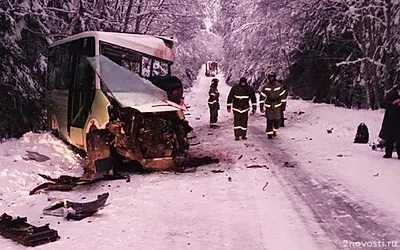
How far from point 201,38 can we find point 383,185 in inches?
1745

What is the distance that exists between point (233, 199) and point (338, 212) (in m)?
1.59

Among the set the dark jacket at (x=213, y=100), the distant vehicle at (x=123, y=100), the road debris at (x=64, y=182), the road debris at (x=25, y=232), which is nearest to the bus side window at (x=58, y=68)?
the distant vehicle at (x=123, y=100)

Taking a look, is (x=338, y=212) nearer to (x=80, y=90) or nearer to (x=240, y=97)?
(x=80, y=90)

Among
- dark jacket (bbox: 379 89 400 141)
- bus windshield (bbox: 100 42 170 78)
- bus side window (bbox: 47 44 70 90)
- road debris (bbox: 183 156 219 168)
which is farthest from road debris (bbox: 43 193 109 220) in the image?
dark jacket (bbox: 379 89 400 141)

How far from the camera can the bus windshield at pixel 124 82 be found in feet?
33.4

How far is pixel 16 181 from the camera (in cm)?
918

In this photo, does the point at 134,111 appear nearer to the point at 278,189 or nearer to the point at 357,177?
the point at 278,189

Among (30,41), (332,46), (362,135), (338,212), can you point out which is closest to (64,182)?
(338,212)

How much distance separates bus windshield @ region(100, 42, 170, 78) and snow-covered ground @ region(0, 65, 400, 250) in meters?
2.29

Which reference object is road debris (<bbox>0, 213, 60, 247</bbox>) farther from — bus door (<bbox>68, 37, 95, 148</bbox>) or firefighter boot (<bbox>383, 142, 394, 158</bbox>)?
firefighter boot (<bbox>383, 142, 394, 158</bbox>)

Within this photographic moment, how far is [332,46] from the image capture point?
2427 cm

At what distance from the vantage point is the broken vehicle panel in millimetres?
9672

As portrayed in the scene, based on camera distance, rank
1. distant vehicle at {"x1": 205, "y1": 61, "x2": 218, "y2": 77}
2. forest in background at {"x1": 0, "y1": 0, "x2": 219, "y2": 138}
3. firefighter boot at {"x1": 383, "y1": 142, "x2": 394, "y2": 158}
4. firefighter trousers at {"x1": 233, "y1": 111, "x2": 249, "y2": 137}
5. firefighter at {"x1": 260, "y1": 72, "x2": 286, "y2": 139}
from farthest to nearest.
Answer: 1. distant vehicle at {"x1": 205, "y1": 61, "x2": 218, "y2": 77}
2. firefighter at {"x1": 260, "y1": 72, "x2": 286, "y2": 139}
3. firefighter trousers at {"x1": 233, "y1": 111, "x2": 249, "y2": 137}
4. forest in background at {"x1": 0, "y1": 0, "x2": 219, "y2": 138}
5. firefighter boot at {"x1": 383, "y1": 142, "x2": 394, "y2": 158}

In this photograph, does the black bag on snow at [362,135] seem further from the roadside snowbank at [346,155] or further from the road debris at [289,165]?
the road debris at [289,165]
